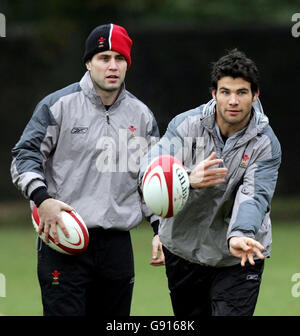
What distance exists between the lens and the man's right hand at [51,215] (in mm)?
5969

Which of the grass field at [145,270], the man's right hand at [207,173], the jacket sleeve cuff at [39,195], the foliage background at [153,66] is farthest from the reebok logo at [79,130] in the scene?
the foliage background at [153,66]

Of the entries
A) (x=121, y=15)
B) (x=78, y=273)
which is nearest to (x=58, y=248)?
(x=78, y=273)

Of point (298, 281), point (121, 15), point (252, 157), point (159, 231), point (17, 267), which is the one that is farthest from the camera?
point (121, 15)

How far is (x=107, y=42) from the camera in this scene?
6.41 metres

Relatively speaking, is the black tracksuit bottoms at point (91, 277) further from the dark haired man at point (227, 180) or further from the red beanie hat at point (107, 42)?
the red beanie hat at point (107, 42)

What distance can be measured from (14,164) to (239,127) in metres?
1.62

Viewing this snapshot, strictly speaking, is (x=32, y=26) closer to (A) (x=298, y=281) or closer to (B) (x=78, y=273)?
(A) (x=298, y=281)

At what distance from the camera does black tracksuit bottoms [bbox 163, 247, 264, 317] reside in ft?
19.9

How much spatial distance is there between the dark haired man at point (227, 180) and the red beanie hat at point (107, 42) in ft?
2.41

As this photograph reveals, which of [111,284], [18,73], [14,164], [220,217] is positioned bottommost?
[111,284]

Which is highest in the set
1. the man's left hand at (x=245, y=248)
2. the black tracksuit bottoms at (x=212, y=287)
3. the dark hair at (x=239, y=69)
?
the dark hair at (x=239, y=69)

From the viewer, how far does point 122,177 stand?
6340 mm
